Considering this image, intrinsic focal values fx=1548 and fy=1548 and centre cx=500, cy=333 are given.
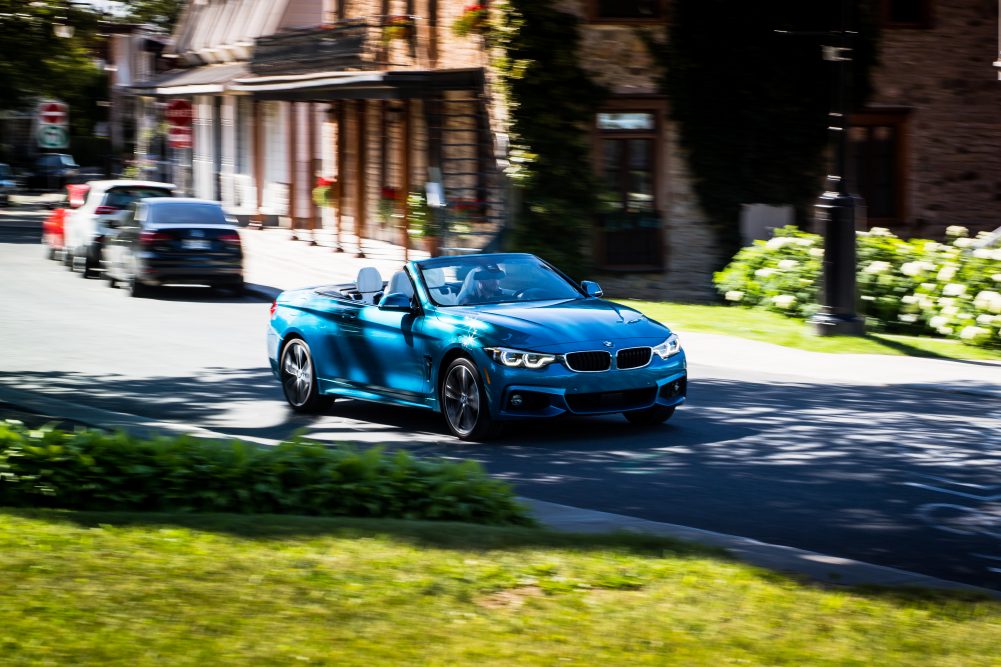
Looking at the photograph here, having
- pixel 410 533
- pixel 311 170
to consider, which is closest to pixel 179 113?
pixel 311 170

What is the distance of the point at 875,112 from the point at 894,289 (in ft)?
27.6

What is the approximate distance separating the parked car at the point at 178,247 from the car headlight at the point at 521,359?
589 inches

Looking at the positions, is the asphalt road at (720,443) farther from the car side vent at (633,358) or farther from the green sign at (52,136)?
the green sign at (52,136)

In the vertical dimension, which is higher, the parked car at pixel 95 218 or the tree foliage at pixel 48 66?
the tree foliage at pixel 48 66

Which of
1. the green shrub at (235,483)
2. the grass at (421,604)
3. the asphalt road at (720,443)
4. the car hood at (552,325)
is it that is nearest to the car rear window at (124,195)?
the asphalt road at (720,443)

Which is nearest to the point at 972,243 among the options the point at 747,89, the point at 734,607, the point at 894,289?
the point at 894,289

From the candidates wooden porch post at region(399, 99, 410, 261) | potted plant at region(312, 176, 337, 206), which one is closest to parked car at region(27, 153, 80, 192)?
potted plant at region(312, 176, 337, 206)

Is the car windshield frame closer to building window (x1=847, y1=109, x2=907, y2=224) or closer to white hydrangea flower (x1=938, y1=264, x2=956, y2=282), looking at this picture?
building window (x1=847, y1=109, x2=907, y2=224)

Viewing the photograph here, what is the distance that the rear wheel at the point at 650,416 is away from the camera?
42.3ft

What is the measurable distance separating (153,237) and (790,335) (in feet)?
38.4

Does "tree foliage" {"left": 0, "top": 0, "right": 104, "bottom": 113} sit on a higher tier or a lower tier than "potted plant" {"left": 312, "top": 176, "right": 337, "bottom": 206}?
higher

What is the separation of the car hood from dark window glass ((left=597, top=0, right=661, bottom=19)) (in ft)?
47.7

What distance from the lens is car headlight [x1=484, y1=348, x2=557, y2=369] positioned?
39.5ft

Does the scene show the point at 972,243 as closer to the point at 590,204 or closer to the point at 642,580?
the point at 590,204
